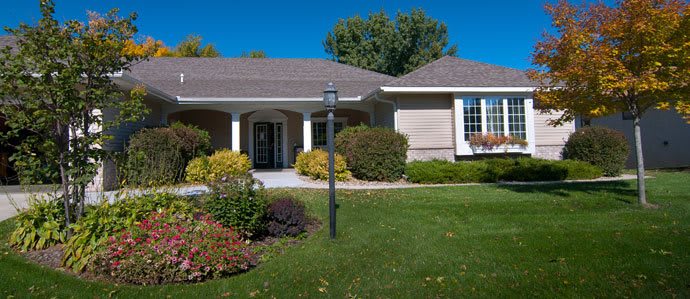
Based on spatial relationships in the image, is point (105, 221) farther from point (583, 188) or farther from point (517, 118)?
point (517, 118)

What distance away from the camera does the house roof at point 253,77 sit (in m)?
15.9

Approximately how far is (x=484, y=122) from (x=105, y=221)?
38.1 ft

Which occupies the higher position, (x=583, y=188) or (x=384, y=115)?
(x=384, y=115)

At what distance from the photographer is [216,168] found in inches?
480

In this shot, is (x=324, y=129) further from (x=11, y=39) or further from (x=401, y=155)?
(x=11, y=39)

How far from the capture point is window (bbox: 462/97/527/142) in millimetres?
13984

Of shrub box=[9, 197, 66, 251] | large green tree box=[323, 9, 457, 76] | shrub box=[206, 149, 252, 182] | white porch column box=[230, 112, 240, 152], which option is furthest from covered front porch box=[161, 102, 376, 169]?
large green tree box=[323, 9, 457, 76]

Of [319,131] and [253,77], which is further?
[253,77]

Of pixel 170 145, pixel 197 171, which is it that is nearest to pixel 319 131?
pixel 197 171

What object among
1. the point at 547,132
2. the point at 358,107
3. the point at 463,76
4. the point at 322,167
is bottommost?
the point at 322,167

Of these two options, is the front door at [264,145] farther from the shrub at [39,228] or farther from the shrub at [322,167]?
the shrub at [39,228]

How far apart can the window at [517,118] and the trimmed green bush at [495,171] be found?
175 centimetres

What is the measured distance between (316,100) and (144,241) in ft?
35.7

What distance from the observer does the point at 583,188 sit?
1044cm
